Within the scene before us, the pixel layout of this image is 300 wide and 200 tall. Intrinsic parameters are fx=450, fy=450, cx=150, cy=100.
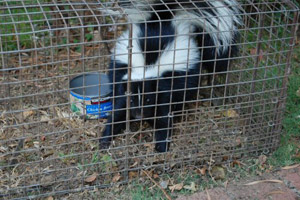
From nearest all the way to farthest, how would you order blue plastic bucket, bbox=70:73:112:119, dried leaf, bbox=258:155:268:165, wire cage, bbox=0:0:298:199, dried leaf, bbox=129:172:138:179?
wire cage, bbox=0:0:298:199, dried leaf, bbox=129:172:138:179, dried leaf, bbox=258:155:268:165, blue plastic bucket, bbox=70:73:112:119

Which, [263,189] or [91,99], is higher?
[91,99]

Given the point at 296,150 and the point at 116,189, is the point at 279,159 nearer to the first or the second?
the point at 296,150

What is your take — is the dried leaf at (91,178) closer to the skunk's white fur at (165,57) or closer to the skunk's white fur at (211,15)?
the skunk's white fur at (165,57)

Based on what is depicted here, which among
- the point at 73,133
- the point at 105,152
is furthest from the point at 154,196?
the point at 73,133

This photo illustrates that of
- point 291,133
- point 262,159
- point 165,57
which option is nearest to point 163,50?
point 165,57

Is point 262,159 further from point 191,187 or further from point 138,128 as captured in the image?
point 138,128

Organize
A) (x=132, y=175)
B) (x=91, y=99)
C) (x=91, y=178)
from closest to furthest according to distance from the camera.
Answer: (x=91, y=178) < (x=132, y=175) < (x=91, y=99)

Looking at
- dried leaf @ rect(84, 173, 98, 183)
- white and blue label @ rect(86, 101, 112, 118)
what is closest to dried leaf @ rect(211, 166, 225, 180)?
dried leaf @ rect(84, 173, 98, 183)

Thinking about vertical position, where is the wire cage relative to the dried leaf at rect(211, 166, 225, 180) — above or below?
above

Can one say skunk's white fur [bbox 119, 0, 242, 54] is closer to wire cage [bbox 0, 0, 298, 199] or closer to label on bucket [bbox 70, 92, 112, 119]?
wire cage [bbox 0, 0, 298, 199]

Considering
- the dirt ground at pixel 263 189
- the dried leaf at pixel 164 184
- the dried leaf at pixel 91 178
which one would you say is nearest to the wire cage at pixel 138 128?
the dried leaf at pixel 91 178

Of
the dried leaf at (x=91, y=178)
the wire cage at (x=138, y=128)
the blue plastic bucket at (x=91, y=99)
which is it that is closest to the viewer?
the wire cage at (x=138, y=128)

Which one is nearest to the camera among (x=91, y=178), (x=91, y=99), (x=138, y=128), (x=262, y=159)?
(x=91, y=178)

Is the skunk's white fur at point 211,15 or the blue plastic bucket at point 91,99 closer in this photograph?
the skunk's white fur at point 211,15
